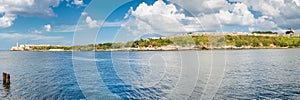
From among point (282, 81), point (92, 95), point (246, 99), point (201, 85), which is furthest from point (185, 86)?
point (282, 81)

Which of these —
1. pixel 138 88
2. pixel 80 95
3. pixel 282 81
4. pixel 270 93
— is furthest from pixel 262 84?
pixel 80 95

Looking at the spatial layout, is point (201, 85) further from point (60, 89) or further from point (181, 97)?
point (60, 89)

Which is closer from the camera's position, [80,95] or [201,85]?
[80,95]

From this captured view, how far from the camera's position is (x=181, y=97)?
2923 cm

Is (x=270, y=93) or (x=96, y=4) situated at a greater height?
Answer: (x=96, y=4)

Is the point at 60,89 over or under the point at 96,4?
under

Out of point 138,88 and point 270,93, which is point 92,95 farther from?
point 270,93

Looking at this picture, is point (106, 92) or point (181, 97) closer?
Answer: point (181, 97)

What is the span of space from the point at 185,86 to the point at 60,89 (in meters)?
15.1

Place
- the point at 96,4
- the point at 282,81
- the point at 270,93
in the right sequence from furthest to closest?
the point at 282,81, the point at 270,93, the point at 96,4

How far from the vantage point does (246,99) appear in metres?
28.3

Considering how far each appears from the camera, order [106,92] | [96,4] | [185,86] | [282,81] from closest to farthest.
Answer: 1. [96,4]
2. [106,92]
3. [185,86]
4. [282,81]

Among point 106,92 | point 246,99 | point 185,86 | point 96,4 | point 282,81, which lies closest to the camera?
point 96,4

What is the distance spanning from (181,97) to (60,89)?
15463 mm
